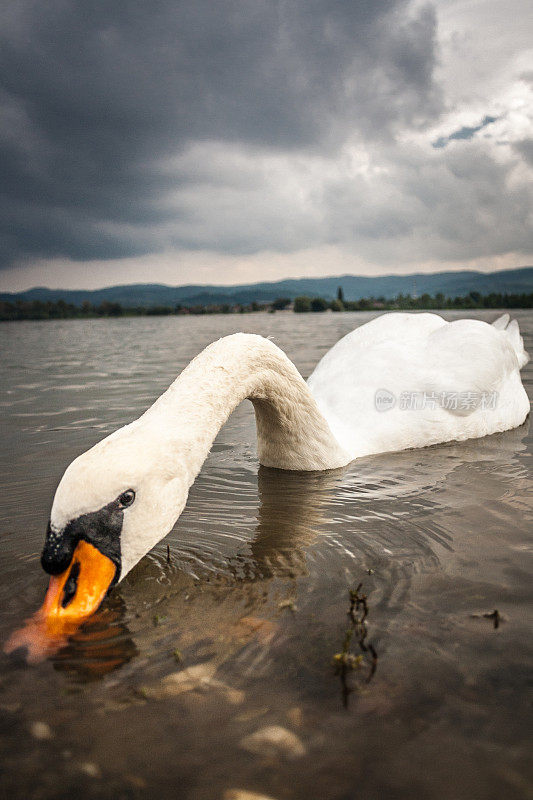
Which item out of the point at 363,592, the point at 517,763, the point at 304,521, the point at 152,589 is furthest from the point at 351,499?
the point at 517,763

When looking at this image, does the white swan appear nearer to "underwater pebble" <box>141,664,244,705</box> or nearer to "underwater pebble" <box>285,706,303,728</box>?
"underwater pebble" <box>141,664,244,705</box>

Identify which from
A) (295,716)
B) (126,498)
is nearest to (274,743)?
(295,716)

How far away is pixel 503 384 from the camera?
7457mm

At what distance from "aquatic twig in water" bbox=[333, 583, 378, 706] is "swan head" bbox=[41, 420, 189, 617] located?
106 cm

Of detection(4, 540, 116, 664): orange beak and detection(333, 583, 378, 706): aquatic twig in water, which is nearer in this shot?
detection(333, 583, 378, 706): aquatic twig in water

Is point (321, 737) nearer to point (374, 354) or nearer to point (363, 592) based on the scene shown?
point (363, 592)

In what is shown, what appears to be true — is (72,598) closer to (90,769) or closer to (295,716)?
(90,769)

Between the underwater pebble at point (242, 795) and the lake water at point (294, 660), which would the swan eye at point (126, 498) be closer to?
the lake water at point (294, 660)

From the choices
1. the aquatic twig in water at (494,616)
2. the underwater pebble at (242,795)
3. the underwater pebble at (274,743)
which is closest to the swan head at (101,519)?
the underwater pebble at (274,743)

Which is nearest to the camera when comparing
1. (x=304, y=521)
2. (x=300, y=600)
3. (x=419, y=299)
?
(x=300, y=600)

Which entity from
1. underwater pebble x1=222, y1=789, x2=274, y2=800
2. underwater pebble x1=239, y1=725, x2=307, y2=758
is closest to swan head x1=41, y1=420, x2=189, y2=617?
underwater pebble x1=239, y1=725, x2=307, y2=758

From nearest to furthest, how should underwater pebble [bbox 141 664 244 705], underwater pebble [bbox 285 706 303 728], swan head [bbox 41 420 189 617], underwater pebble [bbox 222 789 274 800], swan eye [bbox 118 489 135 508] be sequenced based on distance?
underwater pebble [bbox 222 789 274 800] → underwater pebble [bbox 285 706 303 728] → underwater pebble [bbox 141 664 244 705] → swan head [bbox 41 420 189 617] → swan eye [bbox 118 489 135 508]

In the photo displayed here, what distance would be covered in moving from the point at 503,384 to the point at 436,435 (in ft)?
5.24

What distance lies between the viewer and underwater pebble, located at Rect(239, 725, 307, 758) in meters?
2.21
